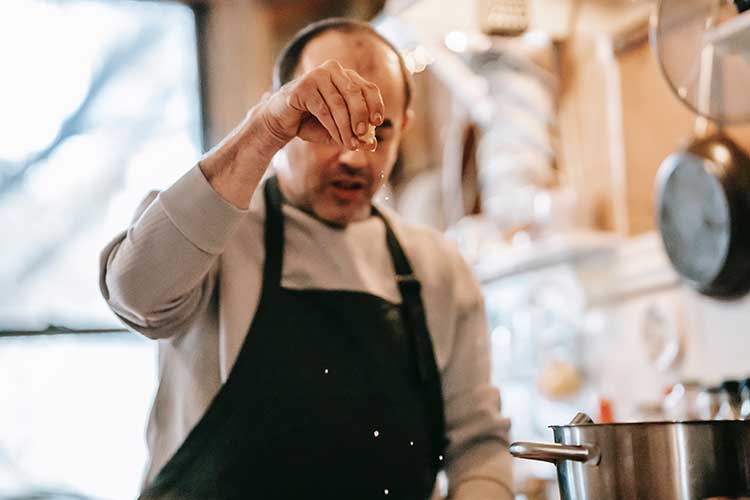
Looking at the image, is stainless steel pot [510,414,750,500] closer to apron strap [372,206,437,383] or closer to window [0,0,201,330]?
apron strap [372,206,437,383]

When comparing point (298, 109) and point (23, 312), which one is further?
point (23, 312)

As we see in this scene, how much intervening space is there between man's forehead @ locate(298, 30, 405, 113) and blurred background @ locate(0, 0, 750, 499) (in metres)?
0.51

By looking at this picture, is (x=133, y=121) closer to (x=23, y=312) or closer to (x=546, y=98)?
(x=23, y=312)

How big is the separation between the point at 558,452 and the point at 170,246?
1.47 ft

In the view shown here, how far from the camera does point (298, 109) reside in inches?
36.6

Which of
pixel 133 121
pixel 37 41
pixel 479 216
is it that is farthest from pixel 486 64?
pixel 37 41

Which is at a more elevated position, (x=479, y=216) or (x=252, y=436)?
(x=479, y=216)

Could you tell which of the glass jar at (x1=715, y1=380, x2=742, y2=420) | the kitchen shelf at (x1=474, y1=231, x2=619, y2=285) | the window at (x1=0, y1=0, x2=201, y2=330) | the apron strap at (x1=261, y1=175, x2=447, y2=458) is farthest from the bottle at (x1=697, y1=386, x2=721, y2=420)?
the window at (x1=0, y1=0, x2=201, y2=330)

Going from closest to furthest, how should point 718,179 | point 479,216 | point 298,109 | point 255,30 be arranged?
point 298,109
point 718,179
point 479,216
point 255,30

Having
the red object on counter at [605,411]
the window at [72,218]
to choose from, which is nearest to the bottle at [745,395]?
the red object on counter at [605,411]

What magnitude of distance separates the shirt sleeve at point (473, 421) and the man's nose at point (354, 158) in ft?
0.94

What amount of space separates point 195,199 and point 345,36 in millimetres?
292

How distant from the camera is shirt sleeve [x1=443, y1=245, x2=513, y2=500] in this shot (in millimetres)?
1232

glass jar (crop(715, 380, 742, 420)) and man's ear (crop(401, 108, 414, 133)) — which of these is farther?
glass jar (crop(715, 380, 742, 420))
